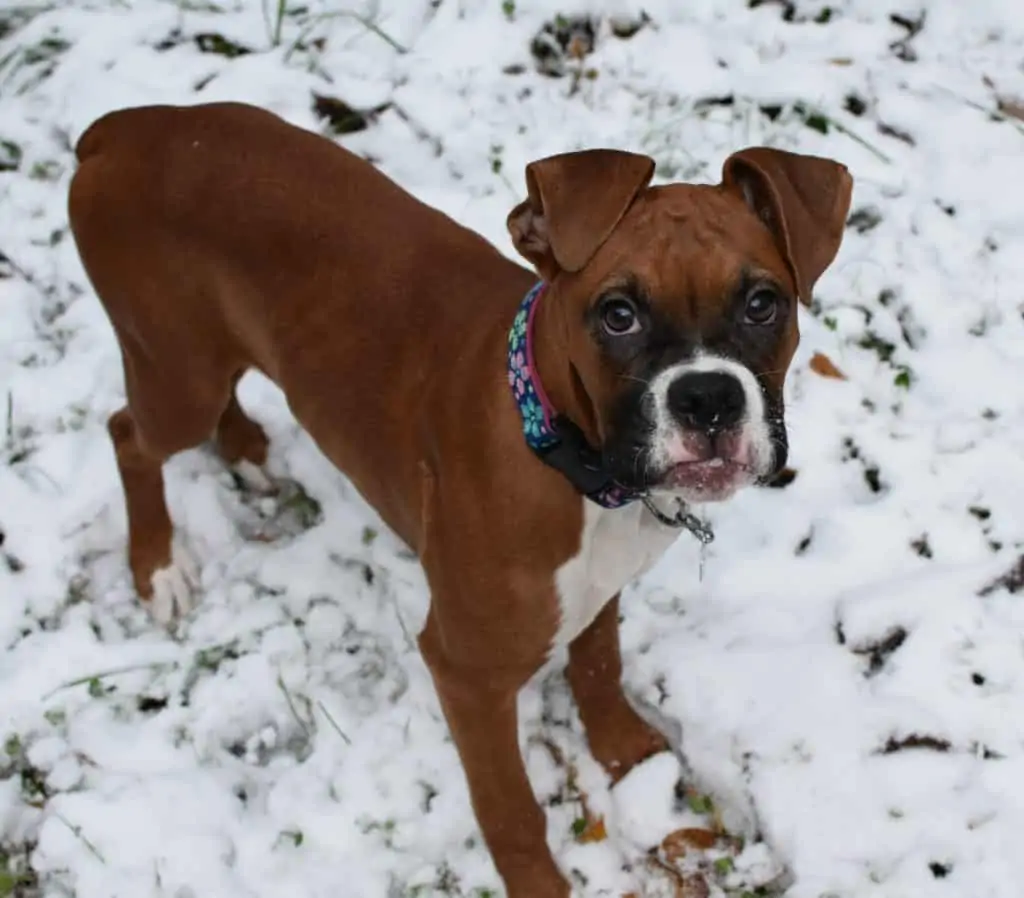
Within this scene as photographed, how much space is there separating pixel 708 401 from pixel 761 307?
0.90ft

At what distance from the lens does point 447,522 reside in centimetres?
278

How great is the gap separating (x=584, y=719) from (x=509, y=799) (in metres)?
0.40

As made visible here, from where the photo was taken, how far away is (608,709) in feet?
10.9

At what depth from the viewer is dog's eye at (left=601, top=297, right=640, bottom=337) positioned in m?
2.33

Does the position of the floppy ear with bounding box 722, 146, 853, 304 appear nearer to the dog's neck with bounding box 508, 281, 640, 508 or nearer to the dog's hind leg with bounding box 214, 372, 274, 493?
the dog's neck with bounding box 508, 281, 640, 508

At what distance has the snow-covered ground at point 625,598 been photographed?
3.20 m

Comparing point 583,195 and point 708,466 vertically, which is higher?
point 583,195

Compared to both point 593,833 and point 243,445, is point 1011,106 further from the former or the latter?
point 593,833

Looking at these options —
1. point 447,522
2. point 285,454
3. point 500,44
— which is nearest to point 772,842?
point 447,522

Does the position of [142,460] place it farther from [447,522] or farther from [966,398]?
[966,398]

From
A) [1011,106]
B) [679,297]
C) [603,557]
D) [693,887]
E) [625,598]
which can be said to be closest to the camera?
[679,297]

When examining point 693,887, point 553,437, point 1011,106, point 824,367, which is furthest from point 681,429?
point 1011,106

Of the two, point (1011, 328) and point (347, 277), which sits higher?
point (347, 277)

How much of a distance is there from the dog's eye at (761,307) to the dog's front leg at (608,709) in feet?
3.59
